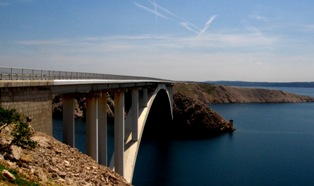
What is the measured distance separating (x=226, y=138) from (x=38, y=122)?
190 feet

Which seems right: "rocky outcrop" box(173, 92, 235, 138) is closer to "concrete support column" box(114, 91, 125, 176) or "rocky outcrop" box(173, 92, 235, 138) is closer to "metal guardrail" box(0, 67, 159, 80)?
"concrete support column" box(114, 91, 125, 176)

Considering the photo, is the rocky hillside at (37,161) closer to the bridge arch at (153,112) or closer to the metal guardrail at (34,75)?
the metal guardrail at (34,75)

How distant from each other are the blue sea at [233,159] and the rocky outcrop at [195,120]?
4.24 meters

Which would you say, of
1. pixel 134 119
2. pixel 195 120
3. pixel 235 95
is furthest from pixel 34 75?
pixel 235 95

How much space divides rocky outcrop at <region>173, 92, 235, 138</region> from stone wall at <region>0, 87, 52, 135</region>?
58.6m

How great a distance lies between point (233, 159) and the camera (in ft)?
167

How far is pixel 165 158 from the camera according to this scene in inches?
2084

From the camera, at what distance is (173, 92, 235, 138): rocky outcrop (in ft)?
253

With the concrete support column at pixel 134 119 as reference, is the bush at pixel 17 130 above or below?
above

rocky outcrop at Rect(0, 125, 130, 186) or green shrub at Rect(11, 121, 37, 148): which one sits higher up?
green shrub at Rect(11, 121, 37, 148)

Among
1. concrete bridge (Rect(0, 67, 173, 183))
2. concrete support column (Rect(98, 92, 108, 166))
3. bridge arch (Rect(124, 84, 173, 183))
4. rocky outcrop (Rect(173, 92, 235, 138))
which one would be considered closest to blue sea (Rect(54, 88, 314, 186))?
rocky outcrop (Rect(173, 92, 235, 138))

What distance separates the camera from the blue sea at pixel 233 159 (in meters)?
41.6

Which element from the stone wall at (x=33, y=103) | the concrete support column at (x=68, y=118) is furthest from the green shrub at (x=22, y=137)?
the concrete support column at (x=68, y=118)

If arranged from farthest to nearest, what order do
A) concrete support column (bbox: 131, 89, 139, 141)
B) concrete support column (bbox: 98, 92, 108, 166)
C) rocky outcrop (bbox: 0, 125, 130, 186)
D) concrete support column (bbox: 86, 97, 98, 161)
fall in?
concrete support column (bbox: 131, 89, 139, 141) < concrete support column (bbox: 98, 92, 108, 166) < concrete support column (bbox: 86, 97, 98, 161) < rocky outcrop (bbox: 0, 125, 130, 186)
